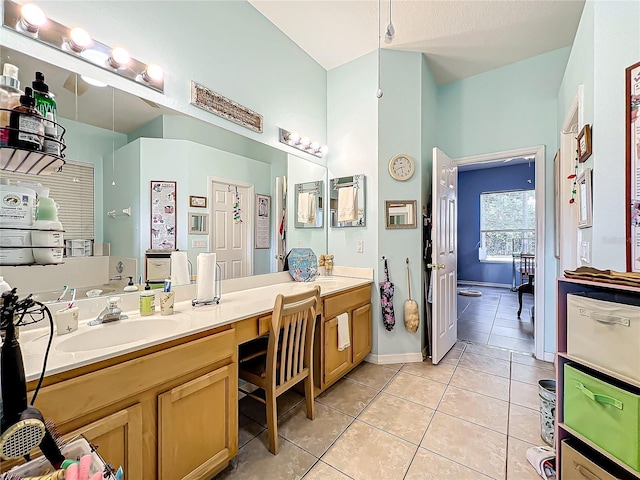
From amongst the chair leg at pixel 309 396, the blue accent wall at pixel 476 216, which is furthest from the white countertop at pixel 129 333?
the blue accent wall at pixel 476 216

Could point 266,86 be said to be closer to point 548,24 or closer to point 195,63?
point 195,63

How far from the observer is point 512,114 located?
117 inches

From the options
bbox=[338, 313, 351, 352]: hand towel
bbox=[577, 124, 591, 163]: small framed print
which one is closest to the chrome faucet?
bbox=[338, 313, 351, 352]: hand towel

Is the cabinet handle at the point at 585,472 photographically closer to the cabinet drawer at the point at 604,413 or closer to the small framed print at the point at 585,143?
the cabinet drawer at the point at 604,413

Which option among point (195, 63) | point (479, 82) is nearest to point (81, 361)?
point (195, 63)

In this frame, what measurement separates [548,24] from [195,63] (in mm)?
2907

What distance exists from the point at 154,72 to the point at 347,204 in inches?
74.0

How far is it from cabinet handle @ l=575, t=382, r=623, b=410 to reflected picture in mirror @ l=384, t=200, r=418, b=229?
1.76 m

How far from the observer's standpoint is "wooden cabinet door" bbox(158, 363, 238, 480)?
46.1 inches

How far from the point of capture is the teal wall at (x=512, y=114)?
2764 millimetres

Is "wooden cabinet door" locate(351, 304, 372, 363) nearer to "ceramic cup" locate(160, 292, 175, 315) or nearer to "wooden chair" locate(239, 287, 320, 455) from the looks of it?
"wooden chair" locate(239, 287, 320, 455)

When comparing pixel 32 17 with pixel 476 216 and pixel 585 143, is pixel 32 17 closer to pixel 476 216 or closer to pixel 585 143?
pixel 585 143

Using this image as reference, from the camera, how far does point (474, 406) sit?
2.05m

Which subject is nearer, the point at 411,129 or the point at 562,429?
the point at 562,429
